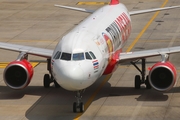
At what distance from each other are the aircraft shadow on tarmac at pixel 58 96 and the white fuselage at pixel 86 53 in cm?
160

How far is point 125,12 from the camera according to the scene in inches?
1462

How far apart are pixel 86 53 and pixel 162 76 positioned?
4529mm

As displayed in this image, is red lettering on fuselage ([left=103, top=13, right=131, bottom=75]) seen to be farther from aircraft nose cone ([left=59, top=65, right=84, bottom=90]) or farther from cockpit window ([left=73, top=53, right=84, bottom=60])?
aircraft nose cone ([left=59, top=65, right=84, bottom=90])

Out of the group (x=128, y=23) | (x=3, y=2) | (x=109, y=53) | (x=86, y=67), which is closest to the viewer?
(x=86, y=67)

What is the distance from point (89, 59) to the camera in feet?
86.0

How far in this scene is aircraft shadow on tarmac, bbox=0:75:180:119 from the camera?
2742 centimetres

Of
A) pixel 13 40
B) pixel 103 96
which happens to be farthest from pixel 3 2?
pixel 103 96

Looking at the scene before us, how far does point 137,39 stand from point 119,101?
15.4 meters

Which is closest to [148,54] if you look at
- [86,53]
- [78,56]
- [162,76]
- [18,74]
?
[162,76]

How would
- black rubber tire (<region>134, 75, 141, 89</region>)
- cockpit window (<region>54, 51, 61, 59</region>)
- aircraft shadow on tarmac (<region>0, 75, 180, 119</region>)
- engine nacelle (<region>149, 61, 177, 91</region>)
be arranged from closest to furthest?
1. cockpit window (<region>54, 51, 61, 59</region>)
2. aircraft shadow on tarmac (<region>0, 75, 180, 119</region>)
3. engine nacelle (<region>149, 61, 177, 91</region>)
4. black rubber tire (<region>134, 75, 141, 89</region>)

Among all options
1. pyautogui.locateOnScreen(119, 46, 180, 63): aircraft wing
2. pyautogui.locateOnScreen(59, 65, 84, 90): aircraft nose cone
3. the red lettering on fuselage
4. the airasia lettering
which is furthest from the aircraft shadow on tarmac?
the airasia lettering

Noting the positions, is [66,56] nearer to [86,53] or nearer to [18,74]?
[86,53]

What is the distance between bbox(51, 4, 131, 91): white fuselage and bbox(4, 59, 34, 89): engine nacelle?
3014mm

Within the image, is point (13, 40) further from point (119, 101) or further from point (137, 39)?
point (119, 101)
